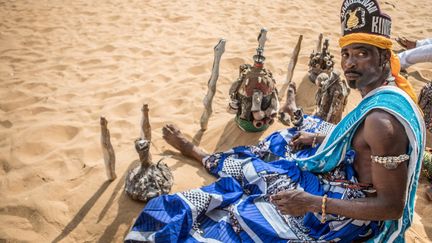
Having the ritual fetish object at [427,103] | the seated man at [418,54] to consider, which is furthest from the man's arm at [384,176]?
the seated man at [418,54]

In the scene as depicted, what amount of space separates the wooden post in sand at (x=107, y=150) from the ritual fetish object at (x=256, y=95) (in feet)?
Result: 4.28

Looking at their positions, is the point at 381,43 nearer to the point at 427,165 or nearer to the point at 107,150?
the point at 427,165

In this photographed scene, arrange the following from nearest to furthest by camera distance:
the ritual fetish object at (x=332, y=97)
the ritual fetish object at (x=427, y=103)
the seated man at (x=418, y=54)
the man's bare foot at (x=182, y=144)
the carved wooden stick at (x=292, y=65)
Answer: the man's bare foot at (x=182, y=144) < the ritual fetish object at (x=332, y=97) < the ritual fetish object at (x=427, y=103) < the seated man at (x=418, y=54) < the carved wooden stick at (x=292, y=65)

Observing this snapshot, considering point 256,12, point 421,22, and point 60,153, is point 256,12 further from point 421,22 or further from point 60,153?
point 60,153

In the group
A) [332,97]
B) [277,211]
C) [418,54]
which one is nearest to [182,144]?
[277,211]

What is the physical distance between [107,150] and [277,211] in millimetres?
1421

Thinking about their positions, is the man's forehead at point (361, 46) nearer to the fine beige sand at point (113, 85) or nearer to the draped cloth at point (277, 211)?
the draped cloth at point (277, 211)

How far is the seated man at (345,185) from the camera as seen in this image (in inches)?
67.5

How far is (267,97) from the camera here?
3.29m

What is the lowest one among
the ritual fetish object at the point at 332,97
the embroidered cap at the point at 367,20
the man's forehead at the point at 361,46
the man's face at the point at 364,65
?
the ritual fetish object at the point at 332,97

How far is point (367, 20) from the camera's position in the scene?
1.87 m

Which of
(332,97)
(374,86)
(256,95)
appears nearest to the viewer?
(374,86)

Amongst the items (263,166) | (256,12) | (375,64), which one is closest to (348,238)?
(263,166)

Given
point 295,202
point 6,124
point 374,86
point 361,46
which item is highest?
point 361,46
